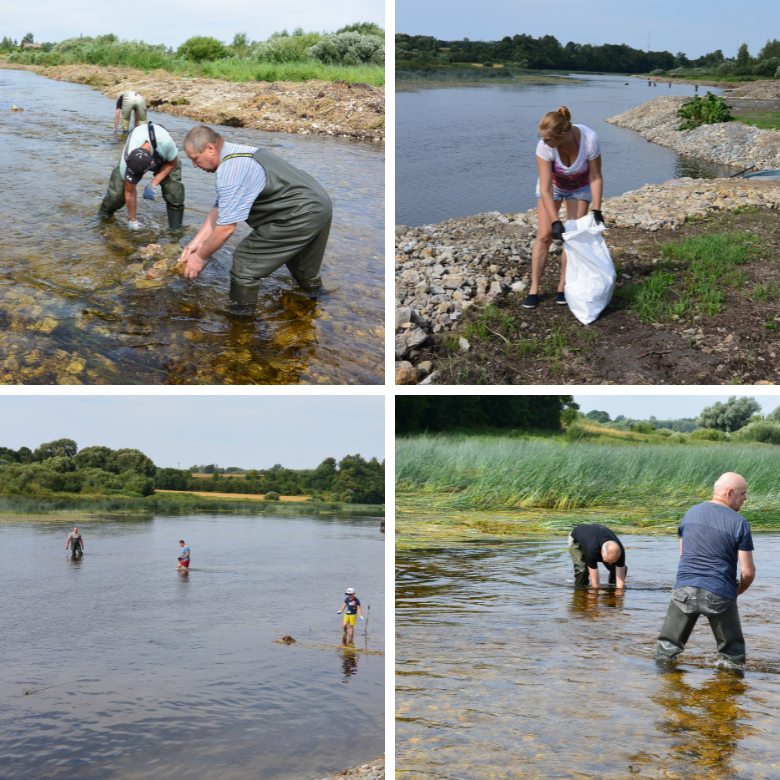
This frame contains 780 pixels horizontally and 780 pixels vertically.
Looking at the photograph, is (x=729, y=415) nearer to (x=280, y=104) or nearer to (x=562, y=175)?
(x=562, y=175)

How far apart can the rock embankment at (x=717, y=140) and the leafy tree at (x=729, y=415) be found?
4979 millimetres

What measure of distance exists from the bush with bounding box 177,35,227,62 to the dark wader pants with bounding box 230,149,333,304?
769 inches

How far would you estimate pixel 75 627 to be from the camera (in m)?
11.6

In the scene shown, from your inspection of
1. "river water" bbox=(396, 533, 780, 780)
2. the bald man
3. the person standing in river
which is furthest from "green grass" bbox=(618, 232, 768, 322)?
"river water" bbox=(396, 533, 780, 780)

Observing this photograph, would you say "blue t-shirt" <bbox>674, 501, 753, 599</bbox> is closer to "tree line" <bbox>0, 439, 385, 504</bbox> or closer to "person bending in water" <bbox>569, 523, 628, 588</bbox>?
"person bending in water" <bbox>569, 523, 628, 588</bbox>

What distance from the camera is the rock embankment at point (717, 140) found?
47.5 feet

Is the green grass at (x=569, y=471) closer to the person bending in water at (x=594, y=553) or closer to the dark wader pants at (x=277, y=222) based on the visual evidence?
the person bending in water at (x=594, y=553)

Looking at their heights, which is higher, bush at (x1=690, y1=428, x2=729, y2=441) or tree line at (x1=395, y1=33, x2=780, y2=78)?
tree line at (x1=395, y1=33, x2=780, y2=78)

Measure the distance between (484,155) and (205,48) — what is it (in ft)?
49.1

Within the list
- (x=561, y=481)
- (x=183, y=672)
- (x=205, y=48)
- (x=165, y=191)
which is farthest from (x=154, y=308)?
Answer: (x=205, y=48)

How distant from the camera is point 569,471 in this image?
31.8ft

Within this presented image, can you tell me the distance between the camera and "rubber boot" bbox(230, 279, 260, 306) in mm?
5059

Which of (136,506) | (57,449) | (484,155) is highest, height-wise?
(484,155)

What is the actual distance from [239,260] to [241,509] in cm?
3298
